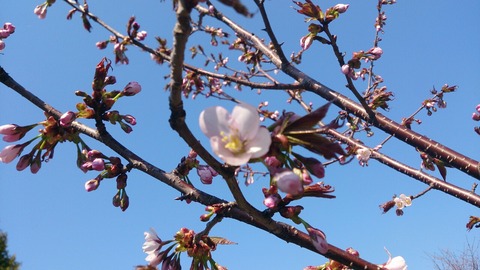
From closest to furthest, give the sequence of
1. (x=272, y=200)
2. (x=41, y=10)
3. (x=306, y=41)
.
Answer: (x=272, y=200) → (x=306, y=41) → (x=41, y=10)

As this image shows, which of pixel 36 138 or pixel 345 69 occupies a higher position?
pixel 345 69

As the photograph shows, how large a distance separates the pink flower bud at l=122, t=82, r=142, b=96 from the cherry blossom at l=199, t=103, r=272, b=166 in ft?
3.84

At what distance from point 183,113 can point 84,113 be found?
1.12 metres

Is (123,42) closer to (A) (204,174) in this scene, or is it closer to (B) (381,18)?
(A) (204,174)

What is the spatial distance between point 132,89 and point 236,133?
124 cm

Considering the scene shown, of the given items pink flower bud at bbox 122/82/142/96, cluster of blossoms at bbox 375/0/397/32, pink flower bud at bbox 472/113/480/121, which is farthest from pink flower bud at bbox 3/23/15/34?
pink flower bud at bbox 472/113/480/121

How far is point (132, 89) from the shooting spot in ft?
7.22

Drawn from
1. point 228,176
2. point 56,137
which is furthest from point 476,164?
point 56,137

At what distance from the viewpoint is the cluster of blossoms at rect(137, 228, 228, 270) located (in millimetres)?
1816

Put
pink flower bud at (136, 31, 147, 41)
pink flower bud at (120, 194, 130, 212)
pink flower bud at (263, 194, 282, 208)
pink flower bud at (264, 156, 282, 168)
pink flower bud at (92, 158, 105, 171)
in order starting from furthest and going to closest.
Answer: pink flower bud at (136, 31, 147, 41), pink flower bud at (120, 194, 130, 212), pink flower bud at (92, 158, 105, 171), pink flower bud at (263, 194, 282, 208), pink flower bud at (264, 156, 282, 168)

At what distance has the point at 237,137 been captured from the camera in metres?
1.16

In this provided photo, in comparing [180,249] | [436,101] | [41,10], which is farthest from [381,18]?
[180,249]

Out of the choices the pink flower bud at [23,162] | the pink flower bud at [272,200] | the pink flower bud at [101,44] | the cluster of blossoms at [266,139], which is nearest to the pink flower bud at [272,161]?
the cluster of blossoms at [266,139]

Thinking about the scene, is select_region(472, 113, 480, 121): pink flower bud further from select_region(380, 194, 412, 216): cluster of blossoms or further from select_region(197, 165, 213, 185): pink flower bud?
select_region(197, 165, 213, 185): pink flower bud
